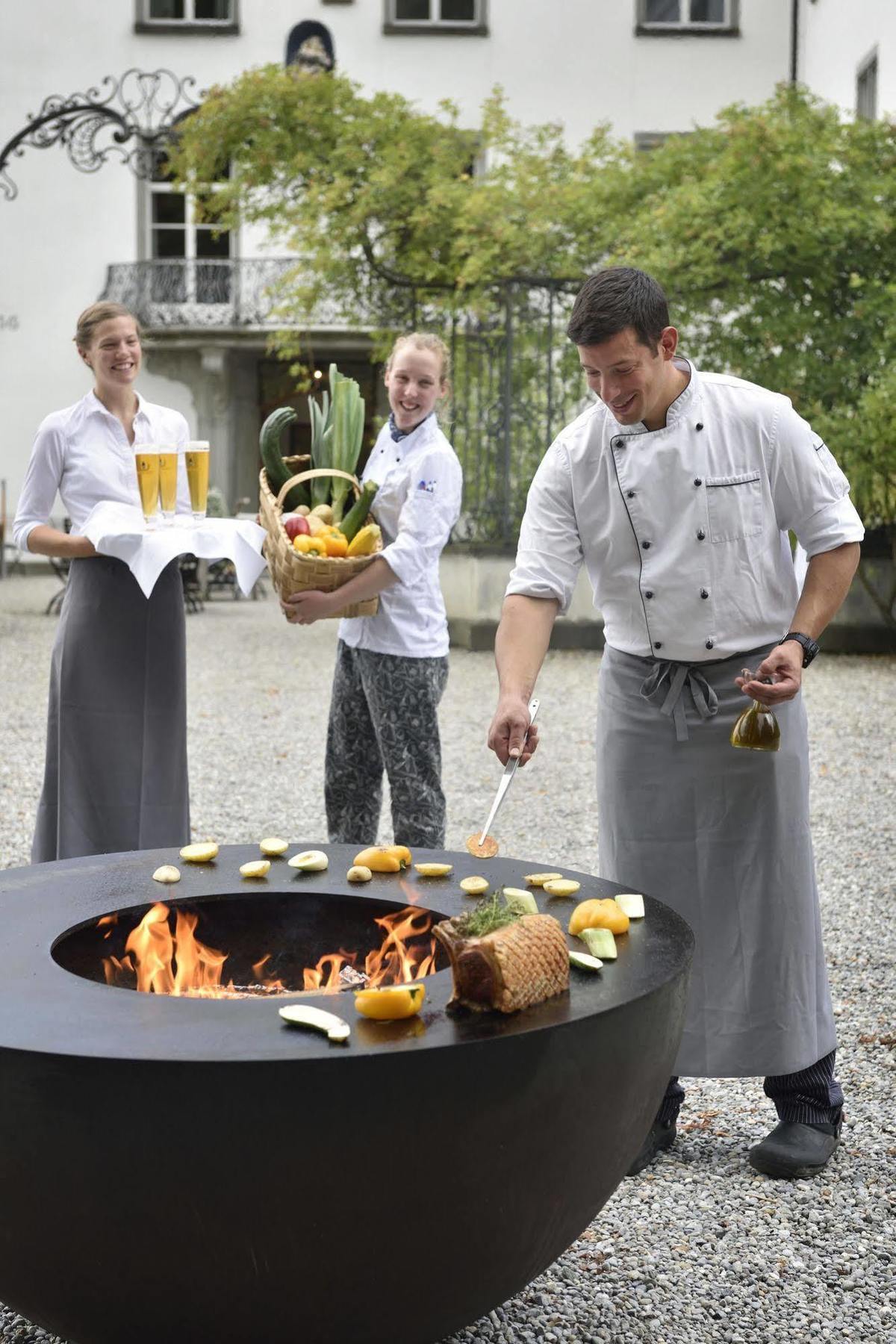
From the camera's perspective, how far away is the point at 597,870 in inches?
223

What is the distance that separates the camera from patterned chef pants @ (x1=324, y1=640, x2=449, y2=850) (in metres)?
4.52

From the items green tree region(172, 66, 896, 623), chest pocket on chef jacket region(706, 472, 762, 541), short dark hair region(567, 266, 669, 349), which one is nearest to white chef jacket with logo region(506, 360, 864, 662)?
chest pocket on chef jacket region(706, 472, 762, 541)

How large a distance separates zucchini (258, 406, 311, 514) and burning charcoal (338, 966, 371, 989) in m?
2.14

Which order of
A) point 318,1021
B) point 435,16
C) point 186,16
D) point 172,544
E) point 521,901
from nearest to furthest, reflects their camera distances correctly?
point 318,1021, point 521,901, point 172,544, point 435,16, point 186,16


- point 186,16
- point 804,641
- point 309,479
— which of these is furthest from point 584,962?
point 186,16

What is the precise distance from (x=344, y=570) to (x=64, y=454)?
967 mm

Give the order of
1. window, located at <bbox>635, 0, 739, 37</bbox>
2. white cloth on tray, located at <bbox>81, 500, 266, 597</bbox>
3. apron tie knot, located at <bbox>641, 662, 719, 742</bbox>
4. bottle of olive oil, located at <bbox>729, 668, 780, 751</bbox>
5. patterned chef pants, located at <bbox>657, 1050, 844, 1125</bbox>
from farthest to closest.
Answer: window, located at <bbox>635, 0, 739, 37</bbox> < white cloth on tray, located at <bbox>81, 500, 266, 597</bbox> < patterned chef pants, located at <bbox>657, 1050, 844, 1125</bbox> < apron tie knot, located at <bbox>641, 662, 719, 742</bbox> < bottle of olive oil, located at <bbox>729, 668, 780, 751</bbox>

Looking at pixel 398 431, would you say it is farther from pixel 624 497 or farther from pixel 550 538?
pixel 624 497

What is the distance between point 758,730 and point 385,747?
1.64m

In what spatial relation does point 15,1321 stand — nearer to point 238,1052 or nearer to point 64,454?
point 238,1052

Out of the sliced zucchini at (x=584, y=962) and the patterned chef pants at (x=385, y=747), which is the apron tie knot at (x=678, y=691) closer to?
the sliced zucchini at (x=584, y=962)

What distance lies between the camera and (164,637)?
15.2 feet

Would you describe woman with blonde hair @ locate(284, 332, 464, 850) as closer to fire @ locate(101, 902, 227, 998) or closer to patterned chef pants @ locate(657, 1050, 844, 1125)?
patterned chef pants @ locate(657, 1050, 844, 1125)

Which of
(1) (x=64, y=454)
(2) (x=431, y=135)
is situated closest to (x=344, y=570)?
(1) (x=64, y=454)
